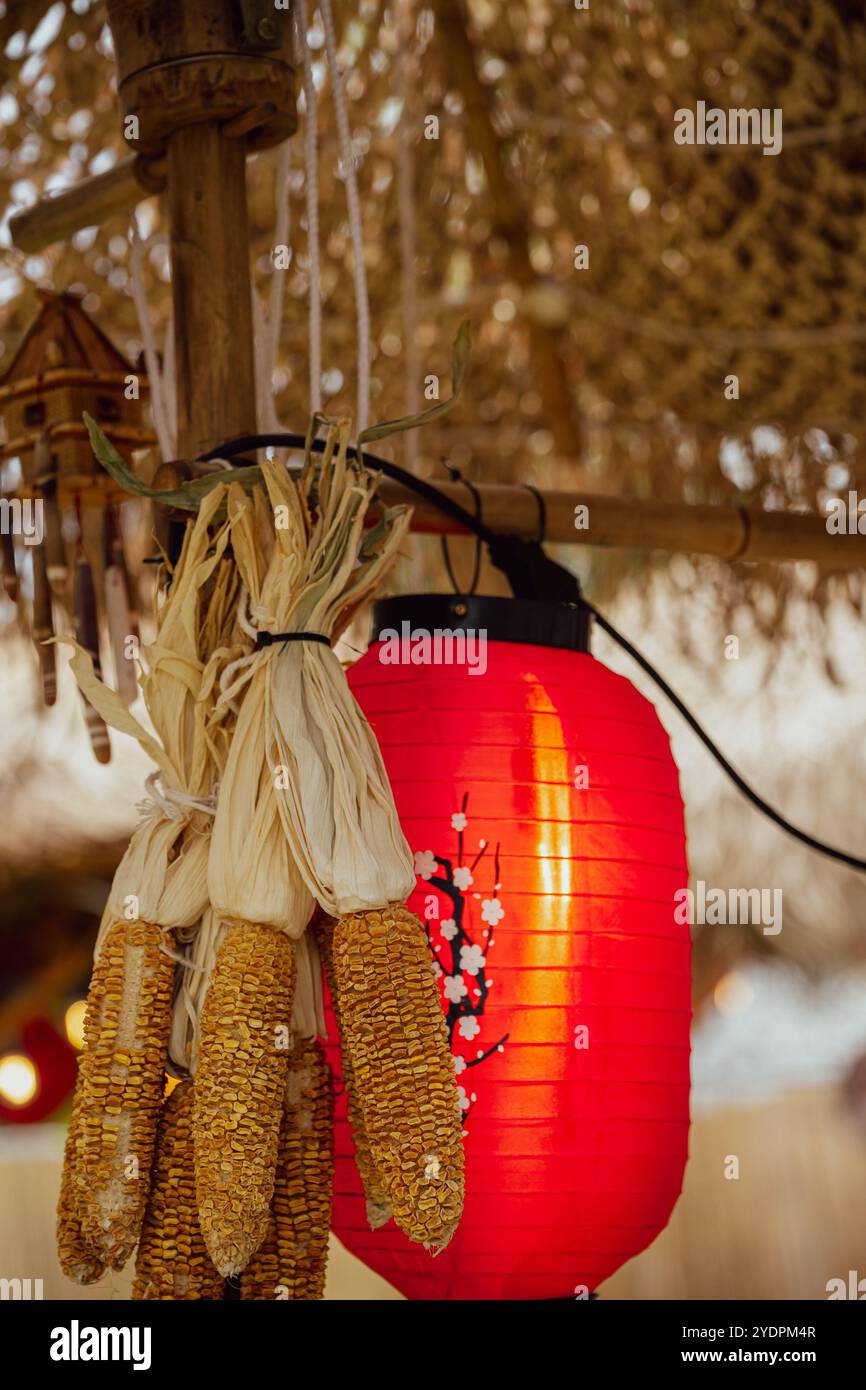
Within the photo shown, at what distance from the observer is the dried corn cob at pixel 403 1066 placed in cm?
56

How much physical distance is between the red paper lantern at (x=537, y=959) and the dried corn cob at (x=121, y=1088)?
15 centimetres

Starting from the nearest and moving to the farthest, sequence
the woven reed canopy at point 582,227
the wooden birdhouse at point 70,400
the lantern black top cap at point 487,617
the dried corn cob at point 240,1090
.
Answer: the dried corn cob at point 240,1090 → the lantern black top cap at point 487,617 → the wooden birdhouse at point 70,400 → the woven reed canopy at point 582,227

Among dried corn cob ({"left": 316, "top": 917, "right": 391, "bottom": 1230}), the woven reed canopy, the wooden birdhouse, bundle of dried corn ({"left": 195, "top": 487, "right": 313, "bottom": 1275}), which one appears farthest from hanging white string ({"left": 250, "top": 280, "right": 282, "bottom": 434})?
the woven reed canopy

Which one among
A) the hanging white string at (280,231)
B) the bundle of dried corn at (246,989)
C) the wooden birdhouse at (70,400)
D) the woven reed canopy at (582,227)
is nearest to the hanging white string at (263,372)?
the hanging white string at (280,231)

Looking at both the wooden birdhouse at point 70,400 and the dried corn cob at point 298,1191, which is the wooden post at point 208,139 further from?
the dried corn cob at point 298,1191

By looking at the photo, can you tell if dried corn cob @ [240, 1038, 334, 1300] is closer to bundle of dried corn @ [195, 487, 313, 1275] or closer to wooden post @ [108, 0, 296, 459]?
bundle of dried corn @ [195, 487, 313, 1275]

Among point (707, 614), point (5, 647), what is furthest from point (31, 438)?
point (707, 614)

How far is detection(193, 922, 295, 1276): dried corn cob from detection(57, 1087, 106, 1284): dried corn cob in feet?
0.18

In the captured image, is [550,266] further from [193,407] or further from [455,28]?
[193,407]

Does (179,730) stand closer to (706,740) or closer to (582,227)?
(706,740)

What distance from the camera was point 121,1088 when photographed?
59 centimetres

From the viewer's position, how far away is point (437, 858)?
0.73m

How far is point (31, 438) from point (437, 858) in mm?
466

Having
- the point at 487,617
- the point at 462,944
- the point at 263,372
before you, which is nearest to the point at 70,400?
the point at 263,372
